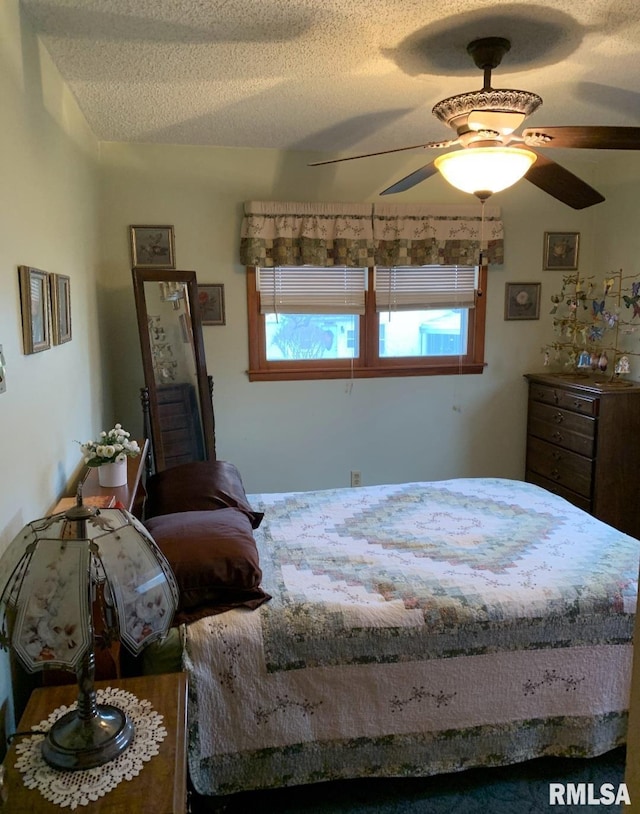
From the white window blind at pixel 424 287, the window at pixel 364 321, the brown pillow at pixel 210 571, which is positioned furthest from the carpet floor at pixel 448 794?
the white window blind at pixel 424 287

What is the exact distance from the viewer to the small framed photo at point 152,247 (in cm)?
364

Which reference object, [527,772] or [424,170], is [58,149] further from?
[527,772]

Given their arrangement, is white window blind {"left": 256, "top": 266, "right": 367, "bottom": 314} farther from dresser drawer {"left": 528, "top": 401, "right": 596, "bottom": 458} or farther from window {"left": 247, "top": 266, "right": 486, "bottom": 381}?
dresser drawer {"left": 528, "top": 401, "right": 596, "bottom": 458}

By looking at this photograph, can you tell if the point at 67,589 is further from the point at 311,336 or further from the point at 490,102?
the point at 311,336

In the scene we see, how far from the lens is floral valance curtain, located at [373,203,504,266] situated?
3.88 metres

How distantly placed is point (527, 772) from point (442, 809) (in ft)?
1.11

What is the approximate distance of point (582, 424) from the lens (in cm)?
363

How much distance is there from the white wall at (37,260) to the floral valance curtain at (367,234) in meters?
1.10

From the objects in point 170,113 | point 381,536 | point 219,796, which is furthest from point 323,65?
point 219,796

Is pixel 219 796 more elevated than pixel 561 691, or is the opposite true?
pixel 561 691

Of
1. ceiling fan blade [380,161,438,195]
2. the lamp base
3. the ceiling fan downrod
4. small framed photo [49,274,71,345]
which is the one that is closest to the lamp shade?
the lamp base

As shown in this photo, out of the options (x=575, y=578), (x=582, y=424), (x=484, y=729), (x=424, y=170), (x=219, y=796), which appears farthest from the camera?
(x=582, y=424)

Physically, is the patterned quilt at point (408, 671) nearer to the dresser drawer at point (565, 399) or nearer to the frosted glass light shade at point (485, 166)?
the frosted glass light shade at point (485, 166)

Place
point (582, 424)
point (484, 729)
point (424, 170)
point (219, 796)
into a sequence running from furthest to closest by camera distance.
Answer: point (582, 424), point (424, 170), point (484, 729), point (219, 796)
